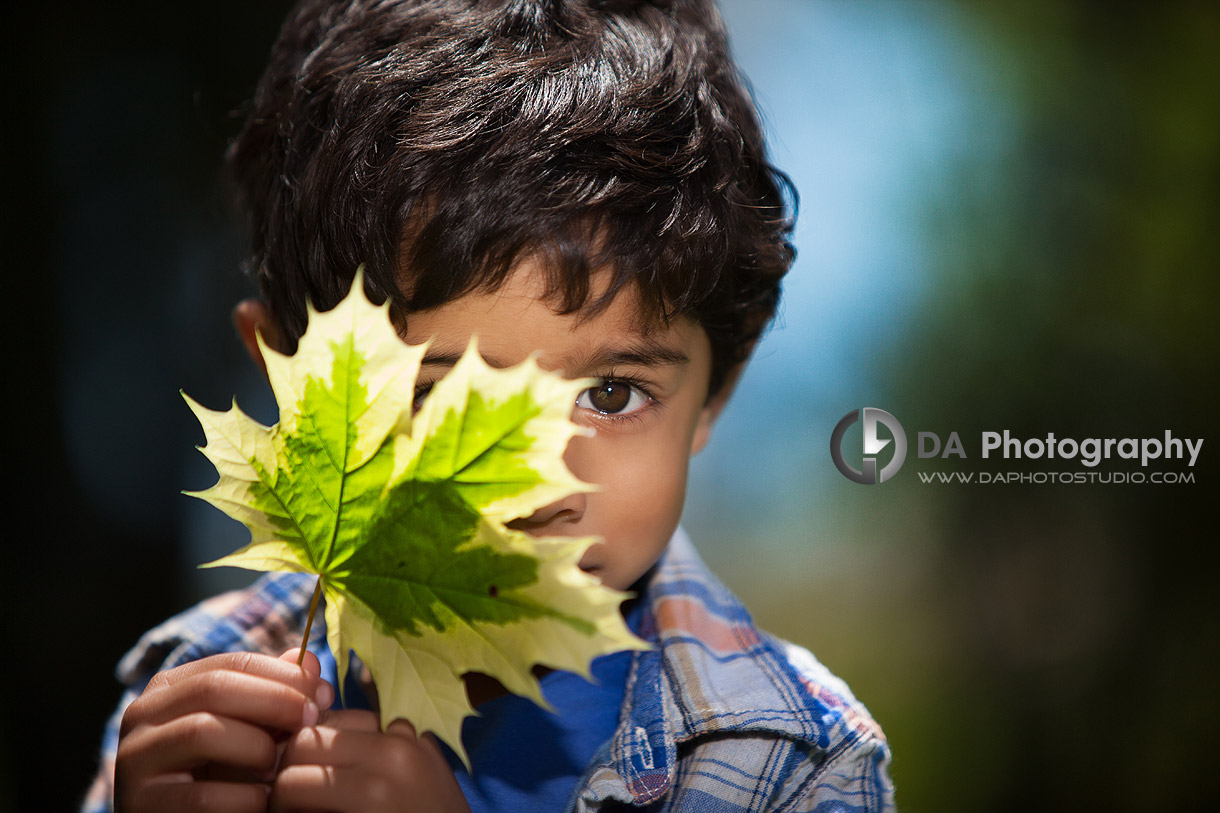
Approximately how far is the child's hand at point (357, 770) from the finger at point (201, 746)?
2cm

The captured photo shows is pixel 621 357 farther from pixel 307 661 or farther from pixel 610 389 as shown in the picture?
pixel 307 661

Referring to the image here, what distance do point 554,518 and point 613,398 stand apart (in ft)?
0.39

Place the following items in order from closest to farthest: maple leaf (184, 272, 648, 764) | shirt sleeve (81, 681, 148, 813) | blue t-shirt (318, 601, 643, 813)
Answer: maple leaf (184, 272, 648, 764), blue t-shirt (318, 601, 643, 813), shirt sleeve (81, 681, 148, 813)

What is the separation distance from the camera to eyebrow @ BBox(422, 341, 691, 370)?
535 millimetres

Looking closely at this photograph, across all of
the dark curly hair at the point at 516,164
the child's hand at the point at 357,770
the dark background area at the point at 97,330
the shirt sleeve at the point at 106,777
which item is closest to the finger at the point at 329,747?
the child's hand at the point at 357,770

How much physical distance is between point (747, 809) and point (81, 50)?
4.71 feet

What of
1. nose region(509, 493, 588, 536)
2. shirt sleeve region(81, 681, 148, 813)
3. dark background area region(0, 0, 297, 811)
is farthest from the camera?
dark background area region(0, 0, 297, 811)

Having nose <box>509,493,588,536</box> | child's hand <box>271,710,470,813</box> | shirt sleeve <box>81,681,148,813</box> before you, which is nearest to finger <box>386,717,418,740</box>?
child's hand <box>271,710,470,813</box>

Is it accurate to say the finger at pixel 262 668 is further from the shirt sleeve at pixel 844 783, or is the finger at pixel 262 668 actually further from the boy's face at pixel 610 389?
the shirt sleeve at pixel 844 783

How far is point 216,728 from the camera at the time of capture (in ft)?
1.42

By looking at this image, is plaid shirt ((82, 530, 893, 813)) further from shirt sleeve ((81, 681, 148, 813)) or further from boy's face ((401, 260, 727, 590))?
shirt sleeve ((81, 681, 148, 813))

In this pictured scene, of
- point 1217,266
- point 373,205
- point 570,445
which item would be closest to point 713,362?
point 570,445

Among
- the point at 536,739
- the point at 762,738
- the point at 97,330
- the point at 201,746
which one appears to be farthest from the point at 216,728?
the point at 97,330

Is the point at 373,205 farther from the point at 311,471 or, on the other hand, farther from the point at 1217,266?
the point at 1217,266
